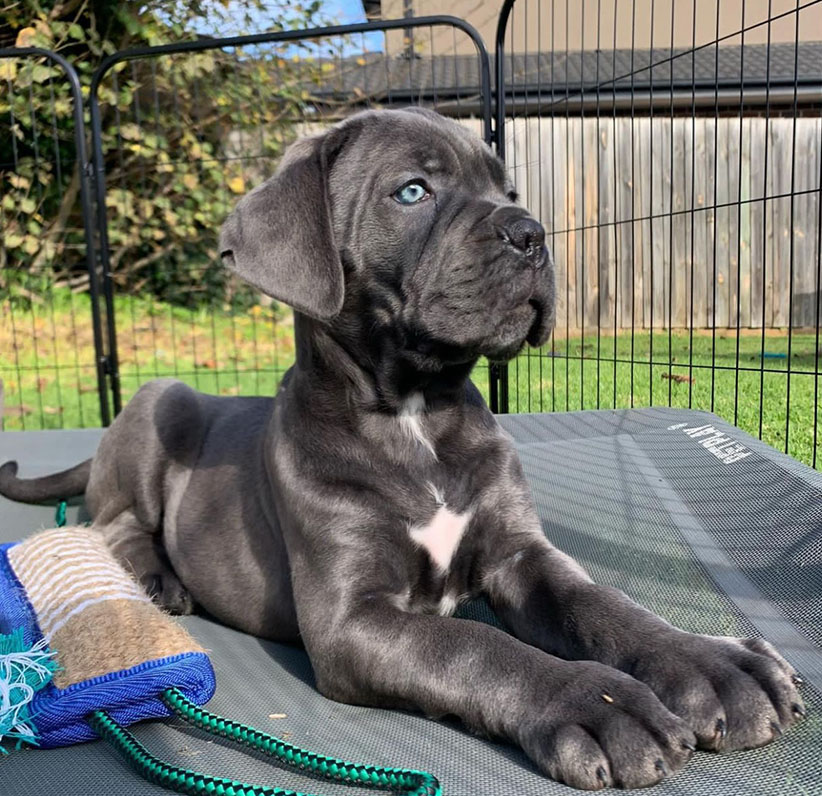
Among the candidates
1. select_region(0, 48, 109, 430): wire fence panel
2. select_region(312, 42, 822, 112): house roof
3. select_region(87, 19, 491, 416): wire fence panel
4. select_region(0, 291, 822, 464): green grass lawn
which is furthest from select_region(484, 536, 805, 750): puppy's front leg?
select_region(87, 19, 491, 416): wire fence panel

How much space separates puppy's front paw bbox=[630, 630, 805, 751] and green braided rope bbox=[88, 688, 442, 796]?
0.48 meters

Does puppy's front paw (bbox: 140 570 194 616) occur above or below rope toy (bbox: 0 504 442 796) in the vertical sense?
below

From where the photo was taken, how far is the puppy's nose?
2.11m

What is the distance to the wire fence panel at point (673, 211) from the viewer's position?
250 inches

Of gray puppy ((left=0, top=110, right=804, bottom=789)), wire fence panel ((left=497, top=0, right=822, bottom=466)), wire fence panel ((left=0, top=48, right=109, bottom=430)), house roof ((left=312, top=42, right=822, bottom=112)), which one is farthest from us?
house roof ((left=312, top=42, right=822, bottom=112))

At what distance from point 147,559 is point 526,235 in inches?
69.5

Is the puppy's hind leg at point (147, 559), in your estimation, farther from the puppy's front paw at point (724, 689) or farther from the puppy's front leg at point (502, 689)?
the puppy's front paw at point (724, 689)

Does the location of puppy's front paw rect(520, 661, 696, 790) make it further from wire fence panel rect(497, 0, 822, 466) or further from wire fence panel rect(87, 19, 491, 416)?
wire fence panel rect(87, 19, 491, 416)

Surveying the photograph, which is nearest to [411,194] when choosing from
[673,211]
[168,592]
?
[168,592]

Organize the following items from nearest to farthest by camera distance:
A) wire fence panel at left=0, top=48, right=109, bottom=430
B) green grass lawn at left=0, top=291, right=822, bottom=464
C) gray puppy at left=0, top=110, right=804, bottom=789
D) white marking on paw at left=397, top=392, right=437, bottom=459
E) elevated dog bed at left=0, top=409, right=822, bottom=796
→ elevated dog bed at left=0, top=409, right=822, bottom=796 < gray puppy at left=0, top=110, right=804, bottom=789 < white marking on paw at left=397, top=392, right=437, bottom=459 < green grass lawn at left=0, top=291, right=822, bottom=464 < wire fence panel at left=0, top=48, right=109, bottom=430

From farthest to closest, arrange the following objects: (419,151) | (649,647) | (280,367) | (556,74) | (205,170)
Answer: (556,74)
(205,170)
(280,367)
(419,151)
(649,647)

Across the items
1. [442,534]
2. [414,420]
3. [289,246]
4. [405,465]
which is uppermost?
[289,246]

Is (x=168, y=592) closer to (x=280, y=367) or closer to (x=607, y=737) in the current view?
(x=607, y=737)

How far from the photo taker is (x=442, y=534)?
224 cm
